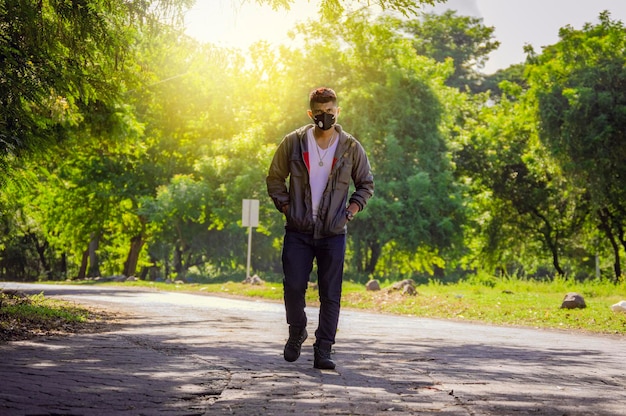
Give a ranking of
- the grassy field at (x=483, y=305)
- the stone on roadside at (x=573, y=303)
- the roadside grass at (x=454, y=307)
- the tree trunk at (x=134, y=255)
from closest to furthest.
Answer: the roadside grass at (x=454, y=307), the grassy field at (x=483, y=305), the stone on roadside at (x=573, y=303), the tree trunk at (x=134, y=255)

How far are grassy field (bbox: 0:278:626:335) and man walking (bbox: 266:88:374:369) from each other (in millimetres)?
4857

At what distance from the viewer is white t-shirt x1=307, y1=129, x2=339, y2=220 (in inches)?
284

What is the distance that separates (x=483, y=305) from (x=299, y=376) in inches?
548

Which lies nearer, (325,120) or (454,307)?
(325,120)

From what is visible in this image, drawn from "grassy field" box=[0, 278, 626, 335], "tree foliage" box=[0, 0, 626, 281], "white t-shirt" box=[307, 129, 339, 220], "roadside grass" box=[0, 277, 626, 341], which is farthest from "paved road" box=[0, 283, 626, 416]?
"tree foliage" box=[0, 0, 626, 281]

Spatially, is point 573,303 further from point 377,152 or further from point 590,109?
point 377,152

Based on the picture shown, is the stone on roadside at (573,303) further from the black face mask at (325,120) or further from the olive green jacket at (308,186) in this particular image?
the black face mask at (325,120)

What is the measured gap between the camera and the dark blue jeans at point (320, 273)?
7.31m

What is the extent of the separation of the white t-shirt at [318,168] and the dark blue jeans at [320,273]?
27 centimetres

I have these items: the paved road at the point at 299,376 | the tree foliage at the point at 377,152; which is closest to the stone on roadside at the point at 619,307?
the paved road at the point at 299,376

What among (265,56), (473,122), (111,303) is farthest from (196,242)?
(111,303)

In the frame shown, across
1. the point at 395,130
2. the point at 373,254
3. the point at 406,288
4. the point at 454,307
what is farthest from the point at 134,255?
the point at 454,307

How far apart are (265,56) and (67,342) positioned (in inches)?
1394

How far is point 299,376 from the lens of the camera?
22.6ft
